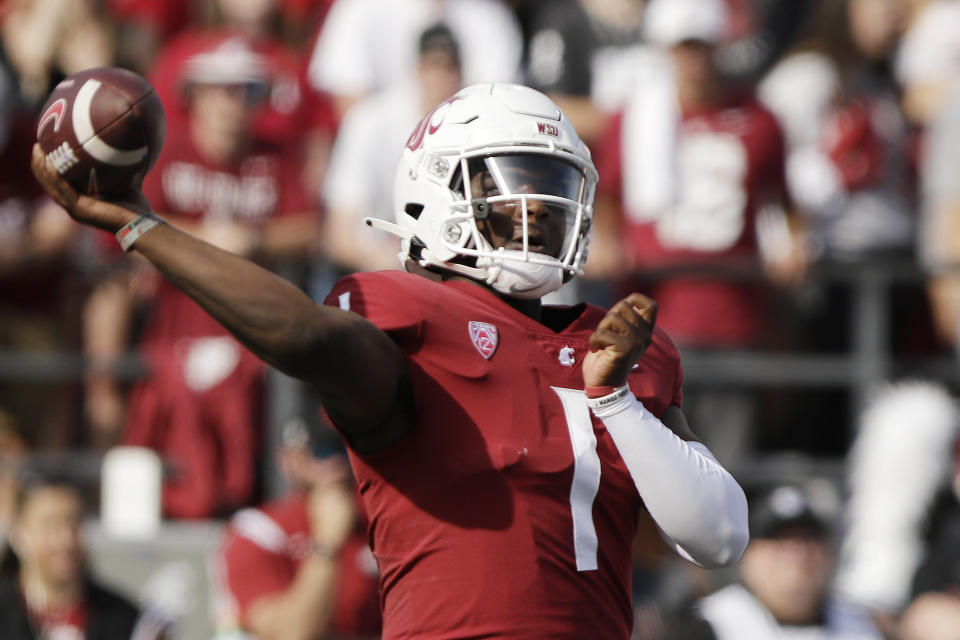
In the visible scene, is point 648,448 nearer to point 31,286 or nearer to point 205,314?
point 205,314

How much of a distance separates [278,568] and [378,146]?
184 cm

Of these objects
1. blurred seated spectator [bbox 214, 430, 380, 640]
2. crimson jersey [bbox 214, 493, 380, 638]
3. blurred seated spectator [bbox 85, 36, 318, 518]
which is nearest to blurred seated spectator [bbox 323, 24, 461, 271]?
blurred seated spectator [bbox 85, 36, 318, 518]

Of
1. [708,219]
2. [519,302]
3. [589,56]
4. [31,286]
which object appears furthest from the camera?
[589,56]

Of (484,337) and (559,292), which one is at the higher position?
(484,337)

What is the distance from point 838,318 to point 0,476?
3.71 m

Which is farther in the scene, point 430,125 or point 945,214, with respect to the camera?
point 945,214

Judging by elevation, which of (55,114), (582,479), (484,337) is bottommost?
(582,479)

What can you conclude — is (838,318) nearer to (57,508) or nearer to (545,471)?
(57,508)

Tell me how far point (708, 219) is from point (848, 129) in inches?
39.9

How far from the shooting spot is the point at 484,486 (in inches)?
114

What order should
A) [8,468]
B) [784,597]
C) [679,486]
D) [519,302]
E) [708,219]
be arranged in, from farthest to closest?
[708,219] → [8,468] → [784,597] → [519,302] → [679,486]

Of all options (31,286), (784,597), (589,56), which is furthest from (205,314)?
(784,597)

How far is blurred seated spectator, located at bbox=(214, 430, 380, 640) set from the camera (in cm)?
580

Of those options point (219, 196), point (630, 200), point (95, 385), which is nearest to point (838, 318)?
point (630, 200)
